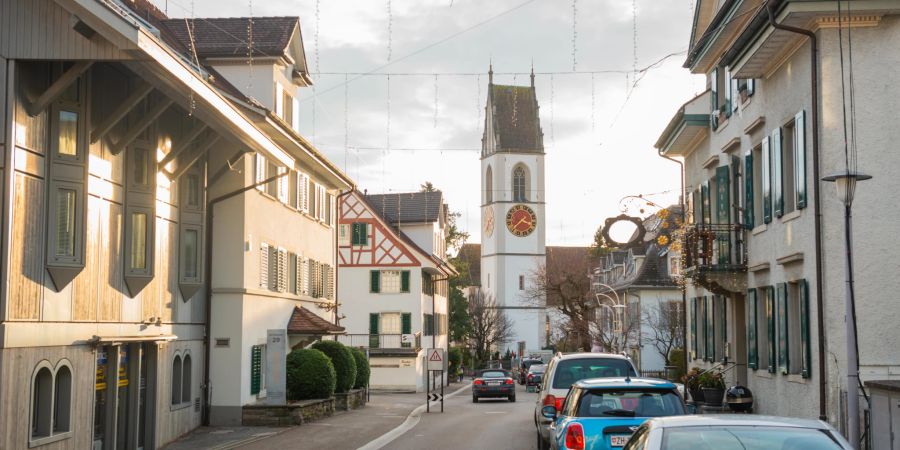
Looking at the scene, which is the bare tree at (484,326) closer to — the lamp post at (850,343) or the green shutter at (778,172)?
the green shutter at (778,172)

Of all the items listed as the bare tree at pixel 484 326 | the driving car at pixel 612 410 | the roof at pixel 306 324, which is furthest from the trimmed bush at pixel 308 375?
the bare tree at pixel 484 326

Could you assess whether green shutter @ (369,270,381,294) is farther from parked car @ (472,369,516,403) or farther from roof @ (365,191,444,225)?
parked car @ (472,369,516,403)

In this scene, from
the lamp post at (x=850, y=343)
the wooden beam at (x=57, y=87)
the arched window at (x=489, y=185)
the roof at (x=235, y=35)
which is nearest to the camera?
the lamp post at (x=850, y=343)

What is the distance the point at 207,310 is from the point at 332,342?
30.8ft

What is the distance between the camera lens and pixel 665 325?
57.2 metres

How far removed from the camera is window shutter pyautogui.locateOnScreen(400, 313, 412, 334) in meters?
62.1

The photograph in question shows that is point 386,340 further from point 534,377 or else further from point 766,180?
point 766,180

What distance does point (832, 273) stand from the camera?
17.5 metres

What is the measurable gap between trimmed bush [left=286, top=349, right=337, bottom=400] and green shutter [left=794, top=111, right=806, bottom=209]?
16.1 metres

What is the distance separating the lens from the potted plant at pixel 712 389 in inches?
965

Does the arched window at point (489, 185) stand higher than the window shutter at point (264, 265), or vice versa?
the arched window at point (489, 185)

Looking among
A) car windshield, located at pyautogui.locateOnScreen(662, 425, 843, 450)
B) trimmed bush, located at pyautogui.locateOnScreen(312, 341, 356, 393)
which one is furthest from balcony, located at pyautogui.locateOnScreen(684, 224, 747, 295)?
car windshield, located at pyautogui.locateOnScreen(662, 425, 843, 450)

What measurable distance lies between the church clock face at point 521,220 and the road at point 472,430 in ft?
265

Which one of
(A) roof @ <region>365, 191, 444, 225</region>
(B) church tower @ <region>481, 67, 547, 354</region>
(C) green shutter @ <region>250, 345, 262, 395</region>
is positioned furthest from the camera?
(B) church tower @ <region>481, 67, 547, 354</region>
